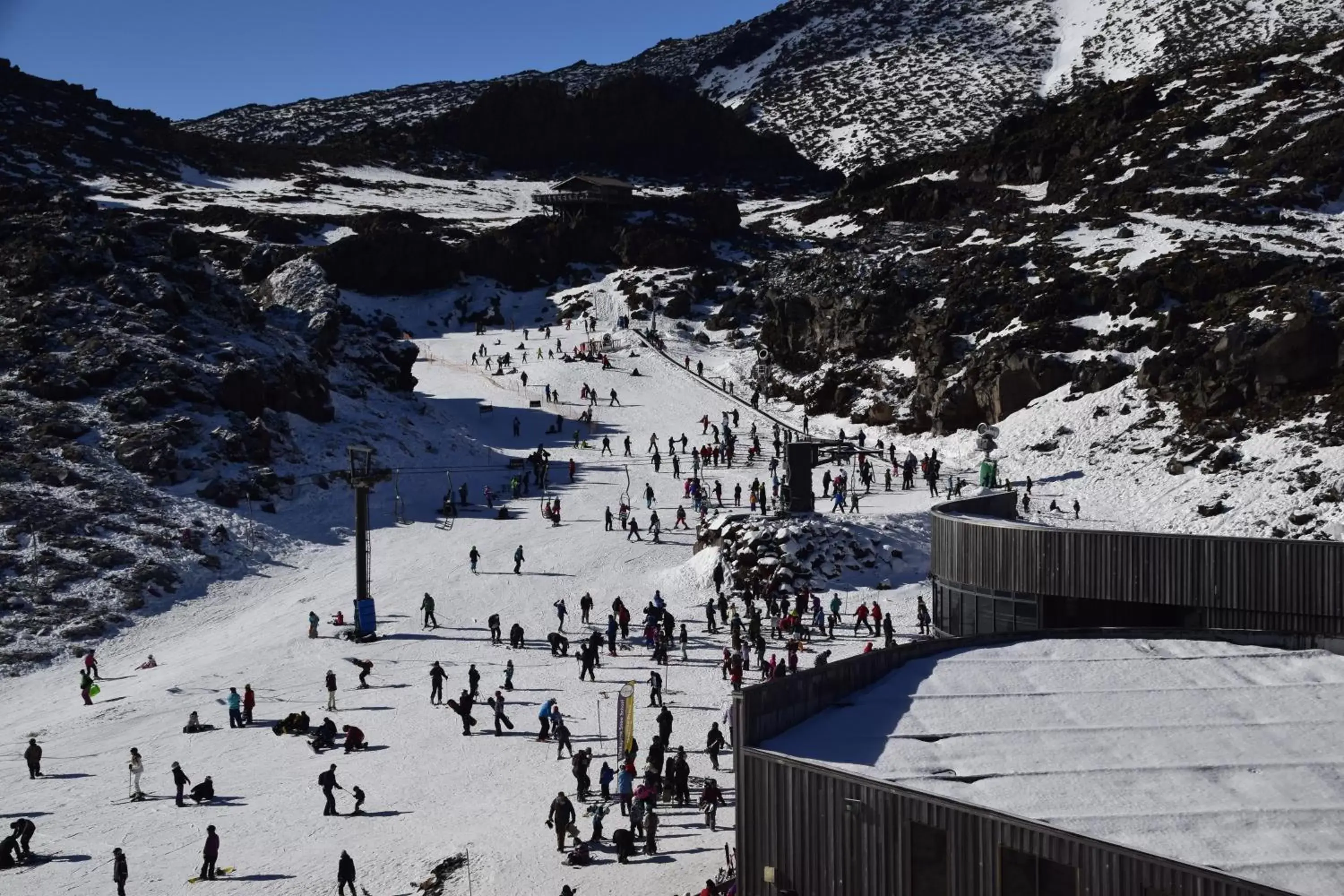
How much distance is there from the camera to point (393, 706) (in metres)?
25.6

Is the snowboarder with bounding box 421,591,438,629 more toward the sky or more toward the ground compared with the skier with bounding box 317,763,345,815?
more toward the sky

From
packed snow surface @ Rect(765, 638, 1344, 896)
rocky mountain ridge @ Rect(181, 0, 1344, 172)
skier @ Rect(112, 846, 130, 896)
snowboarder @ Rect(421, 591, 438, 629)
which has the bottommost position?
skier @ Rect(112, 846, 130, 896)

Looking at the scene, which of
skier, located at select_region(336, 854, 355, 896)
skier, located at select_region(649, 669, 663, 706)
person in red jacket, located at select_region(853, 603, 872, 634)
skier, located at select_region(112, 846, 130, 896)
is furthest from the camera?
person in red jacket, located at select_region(853, 603, 872, 634)

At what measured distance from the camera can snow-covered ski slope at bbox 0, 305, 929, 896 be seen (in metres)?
18.1

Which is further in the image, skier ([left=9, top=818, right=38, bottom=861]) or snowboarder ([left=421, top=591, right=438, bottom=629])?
snowboarder ([left=421, top=591, right=438, bottom=629])

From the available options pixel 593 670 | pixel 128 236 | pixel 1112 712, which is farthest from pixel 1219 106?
pixel 1112 712

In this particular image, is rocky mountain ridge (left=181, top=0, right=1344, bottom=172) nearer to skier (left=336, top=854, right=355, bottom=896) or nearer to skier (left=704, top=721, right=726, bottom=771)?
skier (left=704, top=721, right=726, bottom=771)

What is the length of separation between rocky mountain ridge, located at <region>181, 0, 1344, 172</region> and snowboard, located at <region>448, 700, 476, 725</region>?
4128 inches

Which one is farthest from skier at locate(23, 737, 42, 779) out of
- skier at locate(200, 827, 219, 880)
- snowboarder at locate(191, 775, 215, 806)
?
skier at locate(200, 827, 219, 880)

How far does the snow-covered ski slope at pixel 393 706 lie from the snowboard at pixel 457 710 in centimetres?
29

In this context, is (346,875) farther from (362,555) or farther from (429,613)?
(362,555)

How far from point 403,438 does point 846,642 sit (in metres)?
26.4

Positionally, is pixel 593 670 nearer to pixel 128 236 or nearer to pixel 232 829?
pixel 232 829

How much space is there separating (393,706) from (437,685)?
1.03 m
